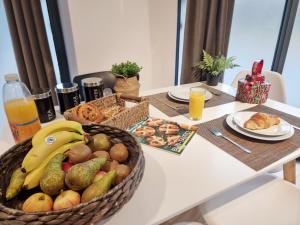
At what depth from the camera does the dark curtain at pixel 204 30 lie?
210 cm

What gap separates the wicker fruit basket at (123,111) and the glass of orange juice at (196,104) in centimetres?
23

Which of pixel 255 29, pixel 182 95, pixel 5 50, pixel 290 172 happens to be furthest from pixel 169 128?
pixel 255 29

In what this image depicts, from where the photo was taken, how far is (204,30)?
7.23 ft

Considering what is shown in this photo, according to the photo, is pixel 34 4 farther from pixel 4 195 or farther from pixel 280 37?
pixel 280 37

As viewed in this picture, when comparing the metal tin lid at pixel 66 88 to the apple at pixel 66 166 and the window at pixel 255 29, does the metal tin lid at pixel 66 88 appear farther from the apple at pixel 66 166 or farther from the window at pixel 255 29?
the window at pixel 255 29

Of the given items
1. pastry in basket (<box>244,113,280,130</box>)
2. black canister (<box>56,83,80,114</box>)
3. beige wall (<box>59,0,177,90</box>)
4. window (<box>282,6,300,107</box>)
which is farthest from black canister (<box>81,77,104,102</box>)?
window (<box>282,6,300,107</box>)

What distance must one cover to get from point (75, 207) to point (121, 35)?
78.6 inches

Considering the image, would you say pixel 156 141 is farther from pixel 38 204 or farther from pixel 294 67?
pixel 294 67

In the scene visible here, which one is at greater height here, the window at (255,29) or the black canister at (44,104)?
the window at (255,29)

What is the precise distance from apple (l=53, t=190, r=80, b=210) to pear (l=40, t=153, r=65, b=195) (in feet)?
0.07

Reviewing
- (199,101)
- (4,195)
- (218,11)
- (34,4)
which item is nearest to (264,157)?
(199,101)

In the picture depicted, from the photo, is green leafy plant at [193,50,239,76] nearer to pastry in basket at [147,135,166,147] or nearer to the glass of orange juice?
the glass of orange juice

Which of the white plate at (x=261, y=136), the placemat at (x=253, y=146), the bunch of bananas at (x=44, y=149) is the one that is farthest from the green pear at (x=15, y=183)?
the white plate at (x=261, y=136)

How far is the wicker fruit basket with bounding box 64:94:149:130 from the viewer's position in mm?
916
